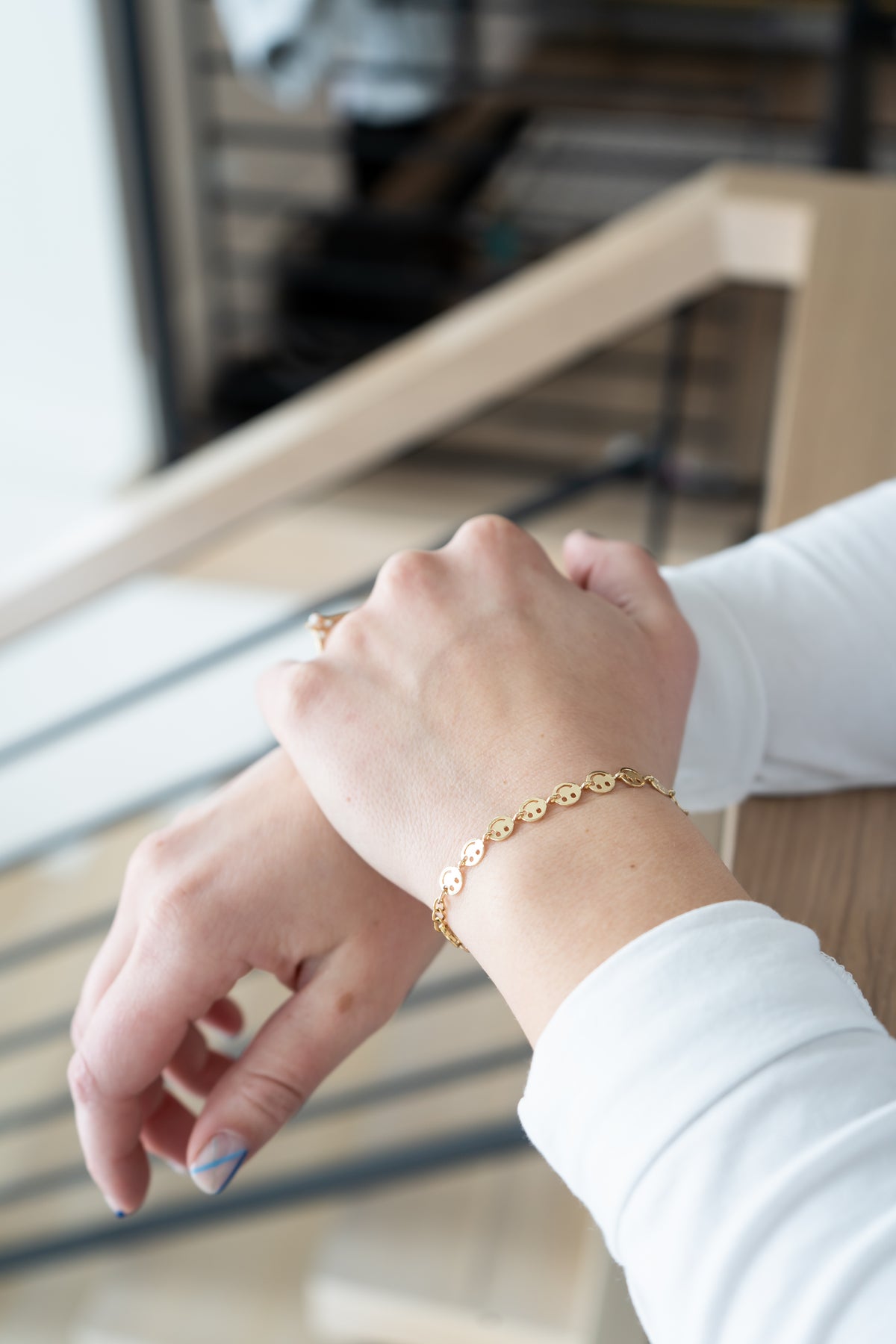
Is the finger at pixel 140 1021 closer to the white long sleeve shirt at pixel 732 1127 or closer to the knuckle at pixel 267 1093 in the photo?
the knuckle at pixel 267 1093

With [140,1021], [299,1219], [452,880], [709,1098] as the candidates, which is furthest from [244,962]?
[299,1219]

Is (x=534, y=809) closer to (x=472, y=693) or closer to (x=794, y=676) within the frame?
(x=472, y=693)

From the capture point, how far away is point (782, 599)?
1.84 feet

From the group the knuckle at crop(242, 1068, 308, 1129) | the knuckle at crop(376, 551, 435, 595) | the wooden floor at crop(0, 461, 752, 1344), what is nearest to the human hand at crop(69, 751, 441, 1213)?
the knuckle at crop(242, 1068, 308, 1129)

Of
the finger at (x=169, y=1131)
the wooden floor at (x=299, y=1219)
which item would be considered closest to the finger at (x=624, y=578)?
the finger at (x=169, y=1131)

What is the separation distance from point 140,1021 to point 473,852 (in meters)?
0.20

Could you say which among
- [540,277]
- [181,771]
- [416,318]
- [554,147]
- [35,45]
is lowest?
[181,771]

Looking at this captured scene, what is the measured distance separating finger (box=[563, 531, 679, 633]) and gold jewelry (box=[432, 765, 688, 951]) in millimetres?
114

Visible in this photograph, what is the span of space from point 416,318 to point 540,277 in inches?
81.7

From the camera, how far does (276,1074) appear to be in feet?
1.67

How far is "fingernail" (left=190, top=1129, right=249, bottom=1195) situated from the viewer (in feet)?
1.66

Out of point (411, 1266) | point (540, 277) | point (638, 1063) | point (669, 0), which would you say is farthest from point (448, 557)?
point (669, 0)

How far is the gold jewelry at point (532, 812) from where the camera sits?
40 cm

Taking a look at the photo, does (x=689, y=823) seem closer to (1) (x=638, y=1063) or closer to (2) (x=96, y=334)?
(1) (x=638, y=1063)
